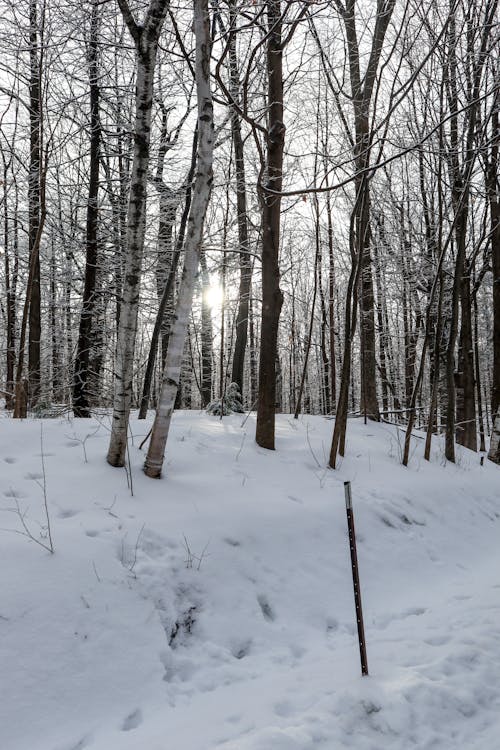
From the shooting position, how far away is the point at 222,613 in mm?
3117

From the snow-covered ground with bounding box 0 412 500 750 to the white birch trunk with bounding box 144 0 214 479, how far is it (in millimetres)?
500

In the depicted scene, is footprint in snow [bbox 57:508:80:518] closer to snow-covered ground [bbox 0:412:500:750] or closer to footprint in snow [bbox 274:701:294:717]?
snow-covered ground [bbox 0:412:500:750]

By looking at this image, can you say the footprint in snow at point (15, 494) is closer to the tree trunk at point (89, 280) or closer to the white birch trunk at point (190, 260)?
the white birch trunk at point (190, 260)

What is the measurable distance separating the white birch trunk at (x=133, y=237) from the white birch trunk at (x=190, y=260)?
34cm

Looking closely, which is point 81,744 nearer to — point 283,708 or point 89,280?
point 283,708

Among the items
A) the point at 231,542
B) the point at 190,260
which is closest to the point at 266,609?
the point at 231,542

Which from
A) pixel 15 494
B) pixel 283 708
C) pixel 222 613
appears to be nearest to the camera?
pixel 283 708

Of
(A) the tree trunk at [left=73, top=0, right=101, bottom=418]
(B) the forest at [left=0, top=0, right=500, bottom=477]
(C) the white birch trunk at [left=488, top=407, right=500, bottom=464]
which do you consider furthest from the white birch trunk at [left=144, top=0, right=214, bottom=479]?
(C) the white birch trunk at [left=488, top=407, right=500, bottom=464]

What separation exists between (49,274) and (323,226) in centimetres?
776

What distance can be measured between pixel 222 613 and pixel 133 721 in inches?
36.3

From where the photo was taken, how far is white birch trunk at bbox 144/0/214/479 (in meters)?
4.11

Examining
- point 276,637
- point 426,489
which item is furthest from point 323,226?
point 276,637

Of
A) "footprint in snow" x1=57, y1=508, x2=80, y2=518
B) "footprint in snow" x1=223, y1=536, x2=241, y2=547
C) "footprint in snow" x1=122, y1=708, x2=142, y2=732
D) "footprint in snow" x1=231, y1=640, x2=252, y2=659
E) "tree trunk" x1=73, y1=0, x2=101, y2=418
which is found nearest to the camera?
"footprint in snow" x1=122, y1=708, x2=142, y2=732

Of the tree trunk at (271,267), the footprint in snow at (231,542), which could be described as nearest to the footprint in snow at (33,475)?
the footprint in snow at (231,542)
